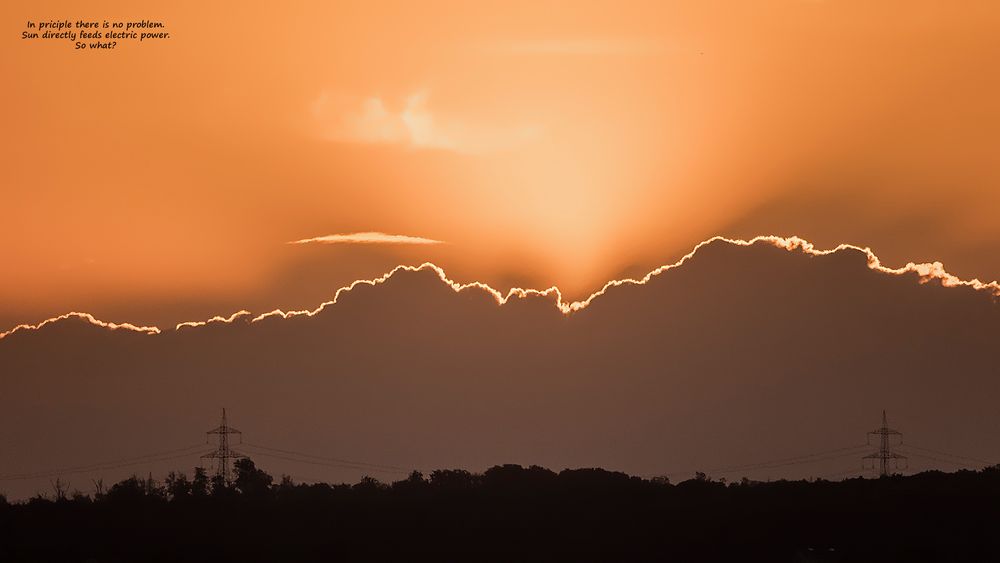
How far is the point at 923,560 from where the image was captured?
13212 cm

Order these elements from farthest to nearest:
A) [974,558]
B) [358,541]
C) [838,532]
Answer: [358,541], [838,532], [974,558]

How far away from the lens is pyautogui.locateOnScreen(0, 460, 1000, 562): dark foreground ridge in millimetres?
142875

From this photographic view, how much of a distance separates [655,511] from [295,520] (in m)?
32.5

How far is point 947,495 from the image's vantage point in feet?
533

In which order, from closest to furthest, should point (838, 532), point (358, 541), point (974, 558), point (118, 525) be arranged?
point (974, 558)
point (838, 532)
point (358, 541)
point (118, 525)

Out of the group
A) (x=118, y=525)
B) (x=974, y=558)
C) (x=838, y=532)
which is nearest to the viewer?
(x=974, y=558)

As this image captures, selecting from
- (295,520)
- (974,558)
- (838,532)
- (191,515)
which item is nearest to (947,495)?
(838,532)

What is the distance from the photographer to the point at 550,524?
161m

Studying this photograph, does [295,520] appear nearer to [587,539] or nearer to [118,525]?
[118,525]

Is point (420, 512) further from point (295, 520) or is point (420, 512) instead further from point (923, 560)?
point (923, 560)

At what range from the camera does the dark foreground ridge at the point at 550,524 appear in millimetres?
142875

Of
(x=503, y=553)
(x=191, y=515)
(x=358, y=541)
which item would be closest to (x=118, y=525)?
(x=191, y=515)

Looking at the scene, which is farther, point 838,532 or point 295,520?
point 295,520

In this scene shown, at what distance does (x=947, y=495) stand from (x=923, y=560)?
3167 cm
